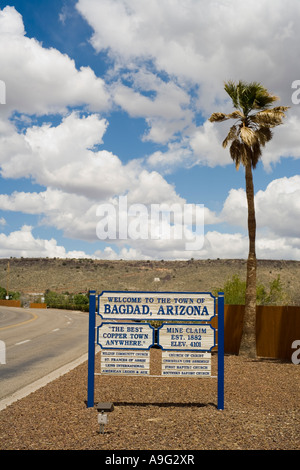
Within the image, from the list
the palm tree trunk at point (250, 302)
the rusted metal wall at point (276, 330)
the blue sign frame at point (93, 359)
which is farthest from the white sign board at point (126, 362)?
the rusted metal wall at point (276, 330)

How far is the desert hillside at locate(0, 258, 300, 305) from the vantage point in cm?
8719

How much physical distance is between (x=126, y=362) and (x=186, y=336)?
1329 mm

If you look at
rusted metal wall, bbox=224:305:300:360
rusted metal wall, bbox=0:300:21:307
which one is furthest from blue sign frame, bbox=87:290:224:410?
rusted metal wall, bbox=0:300:21:307

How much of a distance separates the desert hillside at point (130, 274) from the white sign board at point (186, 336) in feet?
229

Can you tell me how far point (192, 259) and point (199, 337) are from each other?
10905 cm

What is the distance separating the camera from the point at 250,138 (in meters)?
17.6

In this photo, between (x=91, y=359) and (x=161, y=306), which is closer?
(x=91, y=359)

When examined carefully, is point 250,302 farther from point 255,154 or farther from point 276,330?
point 255,154

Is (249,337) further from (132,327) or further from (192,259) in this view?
(192,259)

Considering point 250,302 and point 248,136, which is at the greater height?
point 248,136

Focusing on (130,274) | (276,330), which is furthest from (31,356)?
(130,274)

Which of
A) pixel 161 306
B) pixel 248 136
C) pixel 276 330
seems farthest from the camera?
pixel 276 330

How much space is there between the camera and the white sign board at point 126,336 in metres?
9.36

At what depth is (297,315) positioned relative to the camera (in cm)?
1783
